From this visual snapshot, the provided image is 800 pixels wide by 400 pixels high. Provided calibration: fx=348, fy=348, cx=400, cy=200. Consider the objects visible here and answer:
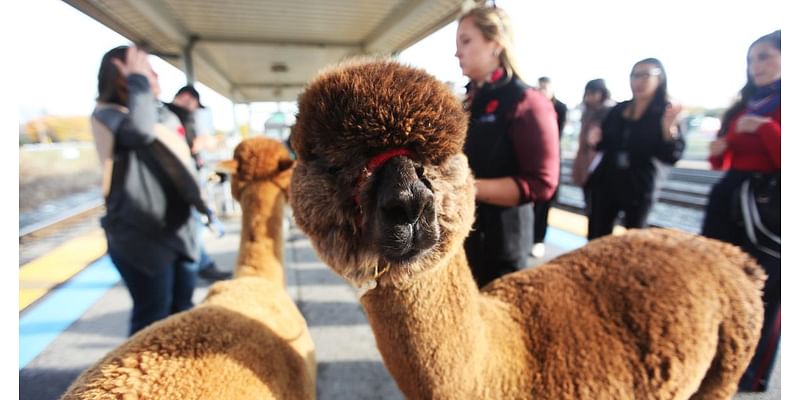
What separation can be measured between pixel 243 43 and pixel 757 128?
7.53 m

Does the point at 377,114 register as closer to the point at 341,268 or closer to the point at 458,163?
Result: the point at 458,163

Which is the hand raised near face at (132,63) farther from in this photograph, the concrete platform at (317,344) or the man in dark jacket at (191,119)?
the concrete platform at (317,344)

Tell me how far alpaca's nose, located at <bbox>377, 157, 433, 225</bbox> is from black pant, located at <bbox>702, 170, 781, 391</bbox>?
2.39m

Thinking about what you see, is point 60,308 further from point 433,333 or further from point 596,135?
point 596,135

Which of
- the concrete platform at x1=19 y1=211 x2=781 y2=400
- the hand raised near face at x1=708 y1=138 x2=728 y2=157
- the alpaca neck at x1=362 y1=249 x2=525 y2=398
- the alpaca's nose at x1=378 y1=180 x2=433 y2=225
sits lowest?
the concrete platform at x1=19 y1=211 x2=781 y2=400

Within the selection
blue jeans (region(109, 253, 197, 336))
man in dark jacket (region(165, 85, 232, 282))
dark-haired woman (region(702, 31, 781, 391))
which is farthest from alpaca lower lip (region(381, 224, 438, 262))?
man in dark jacket (region(165, 85, 232, 282))

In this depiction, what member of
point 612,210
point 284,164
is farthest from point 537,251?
point 284,164

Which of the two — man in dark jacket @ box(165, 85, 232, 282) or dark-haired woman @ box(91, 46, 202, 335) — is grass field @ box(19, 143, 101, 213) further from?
dark-haired woman @ box(91, 46, 202, 335)

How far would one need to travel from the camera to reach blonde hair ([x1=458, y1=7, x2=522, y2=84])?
59.9 inches

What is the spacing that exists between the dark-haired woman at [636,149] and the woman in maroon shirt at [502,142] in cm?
172

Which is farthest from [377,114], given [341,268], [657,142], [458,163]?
[657,142]

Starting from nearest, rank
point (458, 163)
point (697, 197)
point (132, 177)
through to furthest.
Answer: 1. point (458, 163)
2. point (132, 177)
3. point (697, 197)

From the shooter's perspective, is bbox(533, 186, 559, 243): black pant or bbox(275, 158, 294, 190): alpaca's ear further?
bbox(533, 186, 559, 243): black pant

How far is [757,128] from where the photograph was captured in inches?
75.2
